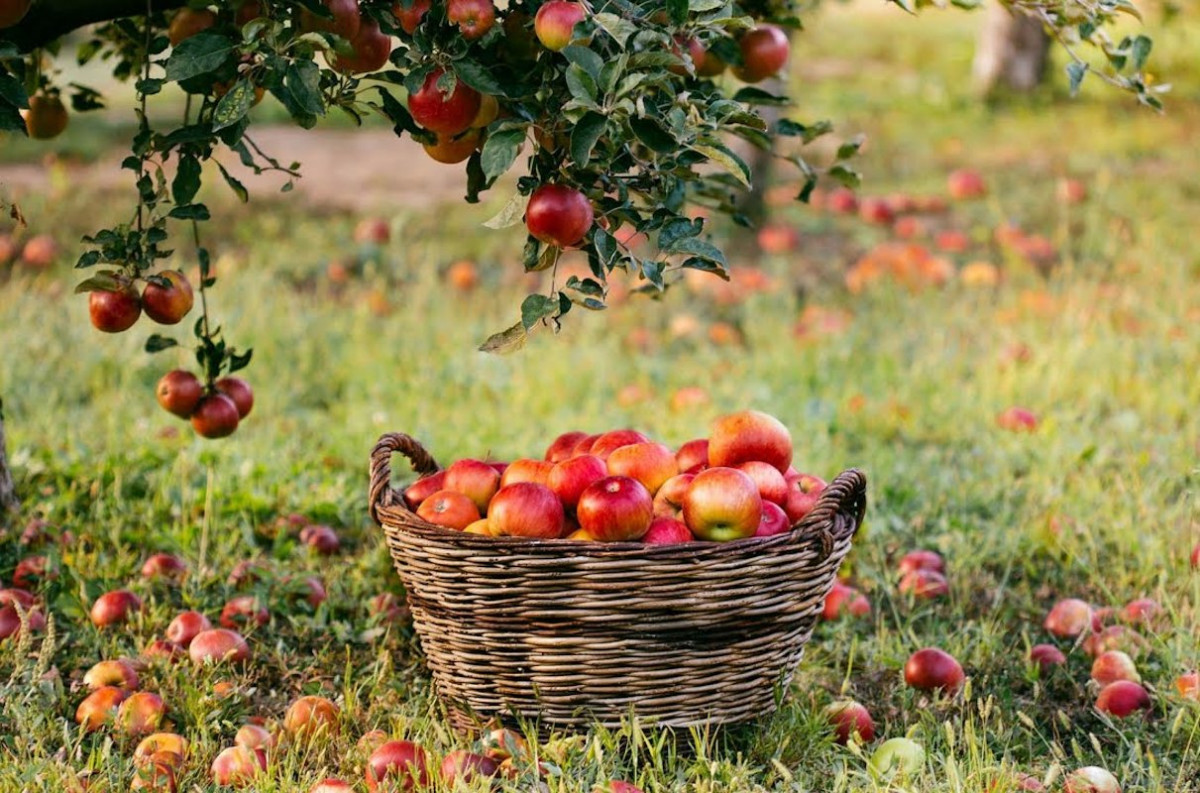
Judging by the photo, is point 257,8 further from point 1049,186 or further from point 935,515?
point 1049,186

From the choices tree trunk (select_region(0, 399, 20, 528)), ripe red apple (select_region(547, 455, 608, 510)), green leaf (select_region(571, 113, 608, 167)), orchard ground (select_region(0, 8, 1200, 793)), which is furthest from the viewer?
tree trunk (select_region(0, 399, 20, 528))

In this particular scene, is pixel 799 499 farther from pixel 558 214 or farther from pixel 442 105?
pixel 442 105

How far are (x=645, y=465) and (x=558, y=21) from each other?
855mm

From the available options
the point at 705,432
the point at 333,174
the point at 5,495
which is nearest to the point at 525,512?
the point at 5,495

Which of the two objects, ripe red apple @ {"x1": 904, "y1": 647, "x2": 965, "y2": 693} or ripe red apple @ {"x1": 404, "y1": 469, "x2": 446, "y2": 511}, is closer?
ripe red apple @ {"x1": 404, "y1": 469, "x2": 446, "y2": 511}

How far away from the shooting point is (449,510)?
2328mm

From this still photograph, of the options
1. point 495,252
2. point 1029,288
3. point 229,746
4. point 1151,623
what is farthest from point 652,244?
point 229,746

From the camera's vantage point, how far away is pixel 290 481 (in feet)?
11.7

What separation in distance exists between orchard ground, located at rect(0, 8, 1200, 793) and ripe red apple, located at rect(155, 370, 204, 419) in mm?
467

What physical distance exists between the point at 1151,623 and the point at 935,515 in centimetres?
78

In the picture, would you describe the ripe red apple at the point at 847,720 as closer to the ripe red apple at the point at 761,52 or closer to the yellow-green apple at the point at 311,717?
the yellow-green apple at the point at 311,717

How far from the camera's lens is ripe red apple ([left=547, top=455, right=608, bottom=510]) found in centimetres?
231

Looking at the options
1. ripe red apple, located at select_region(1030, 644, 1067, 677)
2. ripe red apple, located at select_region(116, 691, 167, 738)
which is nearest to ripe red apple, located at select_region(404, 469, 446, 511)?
ripe red apple, located at select_region(116, 691, 167, 738)

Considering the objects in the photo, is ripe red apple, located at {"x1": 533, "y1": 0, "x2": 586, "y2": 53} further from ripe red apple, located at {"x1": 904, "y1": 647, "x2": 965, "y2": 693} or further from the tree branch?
ripe red apple, located at {"x1": 904, "y1": 647, "x2": 965, "y2": 693}
